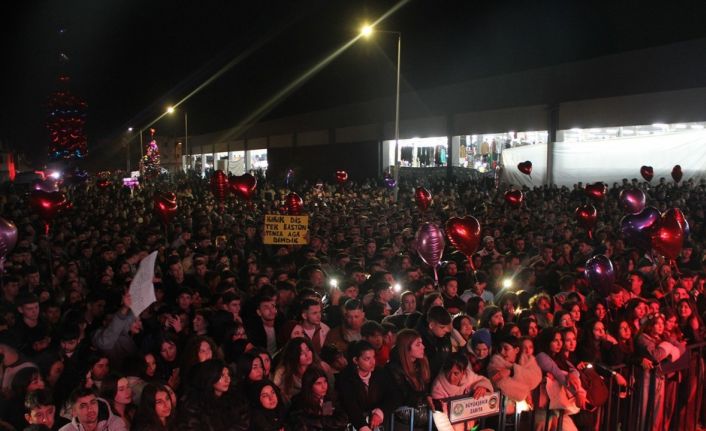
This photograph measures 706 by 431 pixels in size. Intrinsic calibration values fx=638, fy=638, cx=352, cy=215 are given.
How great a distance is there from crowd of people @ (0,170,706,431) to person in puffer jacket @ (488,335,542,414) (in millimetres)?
12

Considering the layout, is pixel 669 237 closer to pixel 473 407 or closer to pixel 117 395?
pixel 473 407

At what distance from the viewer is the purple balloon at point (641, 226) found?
9.23m

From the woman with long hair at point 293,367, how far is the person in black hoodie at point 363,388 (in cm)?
28

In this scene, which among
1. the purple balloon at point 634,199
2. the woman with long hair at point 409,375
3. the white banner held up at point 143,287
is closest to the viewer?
the woman with long hair at point 409,375

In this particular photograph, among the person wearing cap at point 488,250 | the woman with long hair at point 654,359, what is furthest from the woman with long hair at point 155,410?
the person wearing cap at point 488,250

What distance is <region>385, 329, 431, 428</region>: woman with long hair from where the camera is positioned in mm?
4801

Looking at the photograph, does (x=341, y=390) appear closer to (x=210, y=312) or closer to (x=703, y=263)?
(x=210, y=312)

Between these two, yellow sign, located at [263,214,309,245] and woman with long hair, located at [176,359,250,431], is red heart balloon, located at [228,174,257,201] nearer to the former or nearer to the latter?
yellow sign, located at [263,214,309,245]

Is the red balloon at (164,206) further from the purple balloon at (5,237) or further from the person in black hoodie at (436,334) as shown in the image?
the person in black hoodie at (436,334)

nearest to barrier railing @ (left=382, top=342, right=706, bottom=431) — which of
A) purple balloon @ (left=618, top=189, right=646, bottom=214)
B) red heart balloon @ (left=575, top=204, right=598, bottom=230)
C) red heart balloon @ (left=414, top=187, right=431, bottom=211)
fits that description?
red heart balloon @ (left=575, top=204, right=598, bottom=230)

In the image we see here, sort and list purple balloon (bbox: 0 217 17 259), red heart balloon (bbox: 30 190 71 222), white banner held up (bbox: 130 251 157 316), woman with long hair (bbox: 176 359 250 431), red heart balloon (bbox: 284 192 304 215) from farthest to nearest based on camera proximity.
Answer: red heart balloon (bbox: 284 192 304 215), red heart balloon (bbox: 30 190 71 222), purple balloon (bbox: 0 217 17 259), white banner held up (bbox: 130 251 157 316), woman with long hair (bbox: 176 359 250 431)

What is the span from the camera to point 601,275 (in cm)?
784

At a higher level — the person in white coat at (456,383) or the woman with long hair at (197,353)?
the woman with long hair at (197,353)

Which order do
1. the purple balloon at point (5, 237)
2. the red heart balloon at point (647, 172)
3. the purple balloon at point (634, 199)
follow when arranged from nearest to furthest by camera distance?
1. the purple balloon at point (5, 237)
2. the purple balloon at point (634, 199)
3. the red heart balloon at point (647, 172)
